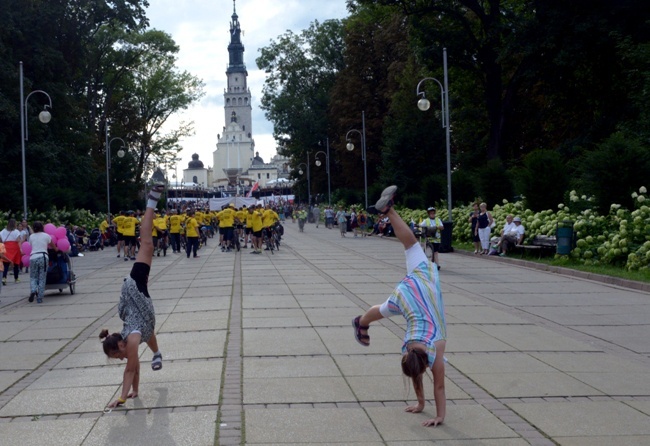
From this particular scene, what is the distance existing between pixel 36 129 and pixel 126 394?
1470 inches

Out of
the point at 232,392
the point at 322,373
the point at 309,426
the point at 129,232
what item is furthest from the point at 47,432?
the point at 129,232

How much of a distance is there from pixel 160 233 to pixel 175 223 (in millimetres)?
895

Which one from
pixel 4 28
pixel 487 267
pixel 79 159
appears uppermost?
pixel 4 28

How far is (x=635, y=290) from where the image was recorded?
1650 centimetres

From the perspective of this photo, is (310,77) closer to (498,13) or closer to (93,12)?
(93,12)

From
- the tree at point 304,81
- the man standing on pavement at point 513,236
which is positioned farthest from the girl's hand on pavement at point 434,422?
the tree at point 304,81

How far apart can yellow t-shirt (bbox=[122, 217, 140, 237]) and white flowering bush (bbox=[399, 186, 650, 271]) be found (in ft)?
44.8

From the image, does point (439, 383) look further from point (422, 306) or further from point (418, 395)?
point (422, 306)

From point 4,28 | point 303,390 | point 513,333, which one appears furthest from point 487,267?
point 4,28

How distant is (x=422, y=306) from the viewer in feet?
21.6

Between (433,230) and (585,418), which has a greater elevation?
(433,230)

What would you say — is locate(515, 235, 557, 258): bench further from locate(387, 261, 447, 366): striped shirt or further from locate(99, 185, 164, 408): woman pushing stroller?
locate(387, 261, 447, 366): striped shirt

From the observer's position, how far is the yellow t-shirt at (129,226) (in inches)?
1195

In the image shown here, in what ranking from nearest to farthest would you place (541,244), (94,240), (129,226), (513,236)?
1. (541,244)
2. (513,236)
3. (129,226)
4. (94,240)
